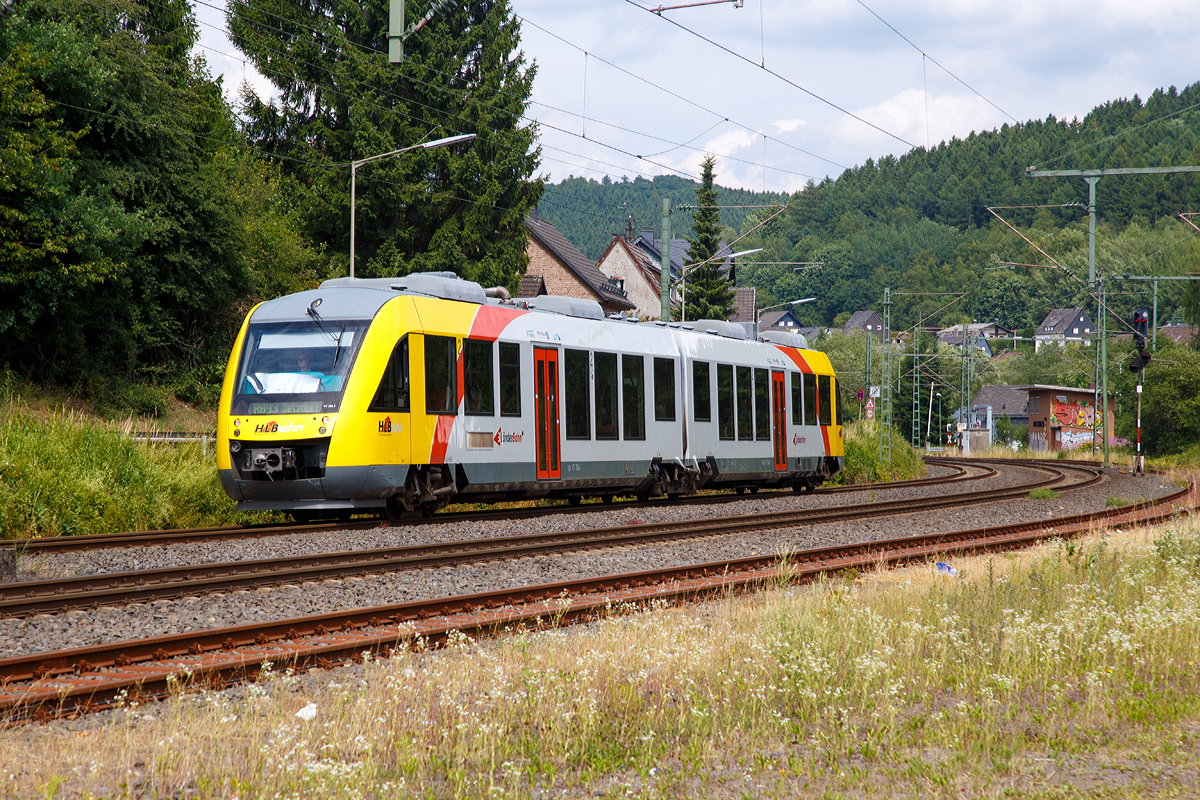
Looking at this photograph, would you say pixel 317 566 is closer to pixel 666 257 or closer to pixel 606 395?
pixel 606 395

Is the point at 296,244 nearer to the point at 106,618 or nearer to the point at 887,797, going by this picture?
the point at 106,618

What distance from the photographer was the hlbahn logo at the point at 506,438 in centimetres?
1709

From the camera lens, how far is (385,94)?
37656 mm

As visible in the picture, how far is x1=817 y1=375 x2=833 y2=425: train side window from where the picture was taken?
27156mm

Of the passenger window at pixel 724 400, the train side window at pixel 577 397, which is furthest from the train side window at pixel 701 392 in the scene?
the train side window at pixel 577 397

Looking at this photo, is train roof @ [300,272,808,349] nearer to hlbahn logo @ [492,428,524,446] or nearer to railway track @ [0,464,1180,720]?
hlbahn logo @ [492,428,524,446]

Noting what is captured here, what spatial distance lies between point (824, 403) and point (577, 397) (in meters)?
10.4

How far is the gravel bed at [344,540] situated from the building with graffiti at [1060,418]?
6919cm

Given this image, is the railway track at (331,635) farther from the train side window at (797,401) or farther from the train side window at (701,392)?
the train side window at (797,401)

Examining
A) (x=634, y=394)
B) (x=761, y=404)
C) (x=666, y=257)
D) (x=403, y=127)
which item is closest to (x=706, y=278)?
(x=403, y=127)

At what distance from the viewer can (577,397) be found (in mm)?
18875

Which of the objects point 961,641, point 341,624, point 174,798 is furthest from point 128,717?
point 961,641

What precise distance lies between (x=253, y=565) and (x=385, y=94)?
29060 millimetres

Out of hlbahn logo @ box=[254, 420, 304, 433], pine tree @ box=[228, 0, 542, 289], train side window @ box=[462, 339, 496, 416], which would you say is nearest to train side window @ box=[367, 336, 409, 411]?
hlbahn logo @ box=[254, 420, 304, 433]
